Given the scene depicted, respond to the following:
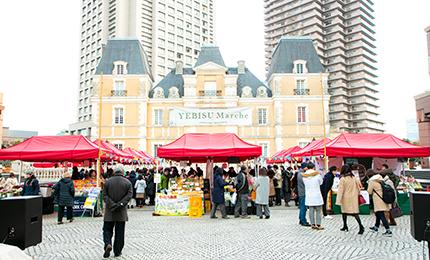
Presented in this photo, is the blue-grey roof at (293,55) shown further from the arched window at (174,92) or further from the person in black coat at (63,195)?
the person in black coat at (63,195)

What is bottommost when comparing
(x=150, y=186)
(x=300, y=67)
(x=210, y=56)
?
(x=150, y=186)

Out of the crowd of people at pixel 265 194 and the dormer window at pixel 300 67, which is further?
the dormer window at pixel 300 67

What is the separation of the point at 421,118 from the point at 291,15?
6208 cm

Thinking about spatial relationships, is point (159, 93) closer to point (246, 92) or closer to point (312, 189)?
point (246, 92)

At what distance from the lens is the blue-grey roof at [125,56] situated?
115 feet

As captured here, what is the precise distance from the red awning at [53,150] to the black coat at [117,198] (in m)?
6.38

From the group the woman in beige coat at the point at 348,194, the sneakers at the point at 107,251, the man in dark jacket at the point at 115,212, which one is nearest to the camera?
the sneakers at the point at 107,251

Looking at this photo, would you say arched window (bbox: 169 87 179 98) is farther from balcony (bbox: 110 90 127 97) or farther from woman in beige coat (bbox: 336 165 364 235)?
woman in beige coat (bbox: 336 165 364 235)

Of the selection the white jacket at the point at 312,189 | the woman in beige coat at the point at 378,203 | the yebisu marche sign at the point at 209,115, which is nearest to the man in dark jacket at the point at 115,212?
the white jacket at the point at 312,189

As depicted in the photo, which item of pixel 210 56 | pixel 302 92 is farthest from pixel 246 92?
pixel 302 92

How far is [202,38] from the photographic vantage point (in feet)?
281

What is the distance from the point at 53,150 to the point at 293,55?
28.3 m

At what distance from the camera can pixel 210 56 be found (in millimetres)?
35094

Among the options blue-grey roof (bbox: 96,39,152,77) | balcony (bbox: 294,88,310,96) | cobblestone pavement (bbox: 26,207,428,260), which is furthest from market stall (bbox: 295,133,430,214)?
blue-grey roof (bbox: 96,39,152,77)
